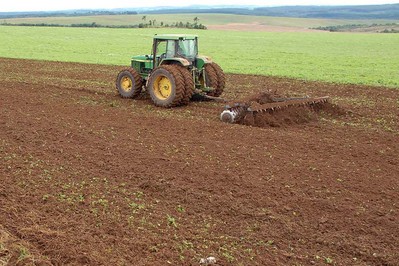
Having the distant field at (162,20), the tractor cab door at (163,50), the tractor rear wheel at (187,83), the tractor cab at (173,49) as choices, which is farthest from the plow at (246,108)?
the distant field at (162,20)

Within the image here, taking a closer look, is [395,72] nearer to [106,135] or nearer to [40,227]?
[106,135]

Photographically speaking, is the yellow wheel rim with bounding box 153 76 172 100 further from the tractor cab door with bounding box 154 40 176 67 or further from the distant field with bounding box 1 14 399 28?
the distant field with bounding box 1 14 399 28

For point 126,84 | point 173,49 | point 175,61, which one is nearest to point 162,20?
point 126,84

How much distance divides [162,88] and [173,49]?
3.93ft

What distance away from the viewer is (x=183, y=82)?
1416 centimetres

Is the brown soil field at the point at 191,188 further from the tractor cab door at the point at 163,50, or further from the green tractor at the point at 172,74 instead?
the tractor cab door at the point at 163,50

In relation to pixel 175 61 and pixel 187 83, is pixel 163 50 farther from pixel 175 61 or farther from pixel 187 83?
pixel 187 83

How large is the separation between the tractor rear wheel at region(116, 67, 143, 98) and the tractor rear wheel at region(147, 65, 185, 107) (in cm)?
79

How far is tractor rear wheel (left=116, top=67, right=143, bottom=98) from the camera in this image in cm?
1541

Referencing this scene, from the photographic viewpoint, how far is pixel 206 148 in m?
10.2

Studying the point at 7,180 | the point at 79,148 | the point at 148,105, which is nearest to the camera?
the point at 7,180

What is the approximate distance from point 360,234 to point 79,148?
5.65 m

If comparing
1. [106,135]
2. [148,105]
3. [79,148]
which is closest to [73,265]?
[79,148]

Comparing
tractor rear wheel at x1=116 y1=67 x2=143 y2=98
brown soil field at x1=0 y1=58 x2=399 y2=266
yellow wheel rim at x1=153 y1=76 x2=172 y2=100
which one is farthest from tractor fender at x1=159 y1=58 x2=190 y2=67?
brown soil field at x1=0 y1=58 x2=399 y2=266
